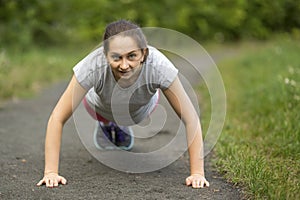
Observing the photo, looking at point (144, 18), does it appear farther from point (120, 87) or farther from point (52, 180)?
point (52, 180)

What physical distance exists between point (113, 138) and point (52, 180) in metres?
1.11

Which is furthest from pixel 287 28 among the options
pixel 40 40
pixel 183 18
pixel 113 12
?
pixel 40 40

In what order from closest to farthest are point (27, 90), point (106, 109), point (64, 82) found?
1. point (106, 109)
2. point (27, 90)
3. point (64, 82)

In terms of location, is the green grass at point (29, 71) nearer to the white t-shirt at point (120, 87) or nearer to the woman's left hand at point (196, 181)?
the white t-shirt at point (120, 87)

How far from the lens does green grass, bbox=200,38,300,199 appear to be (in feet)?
9.04

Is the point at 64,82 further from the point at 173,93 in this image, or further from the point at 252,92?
the point at 173,93

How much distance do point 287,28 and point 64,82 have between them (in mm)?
6860

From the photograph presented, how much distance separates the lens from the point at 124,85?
3.24m

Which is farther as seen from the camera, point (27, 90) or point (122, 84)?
point (27, 90)

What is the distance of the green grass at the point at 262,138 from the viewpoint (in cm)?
276

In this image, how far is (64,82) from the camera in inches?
322

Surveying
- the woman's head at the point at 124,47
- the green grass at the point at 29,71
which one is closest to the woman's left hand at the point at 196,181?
the woman's head at the point at 124,47

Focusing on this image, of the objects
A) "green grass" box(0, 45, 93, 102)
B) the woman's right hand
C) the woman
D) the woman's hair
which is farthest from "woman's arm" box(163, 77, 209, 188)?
"green grass" box(0, 45, 93, 102)

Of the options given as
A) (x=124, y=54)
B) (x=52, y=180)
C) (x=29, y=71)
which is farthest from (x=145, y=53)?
(x=29, y=71)
